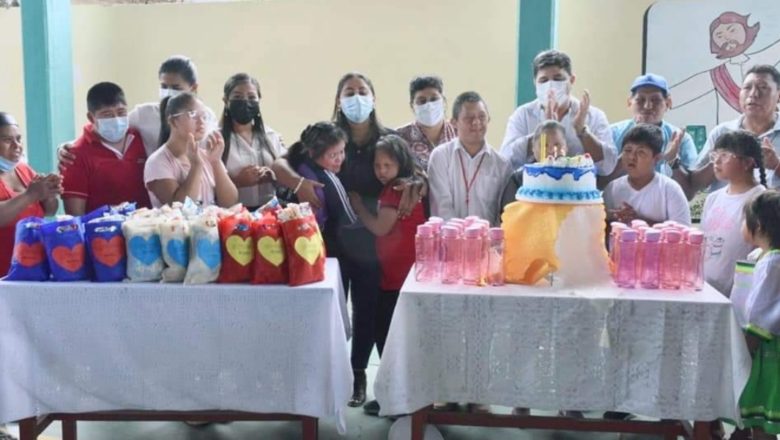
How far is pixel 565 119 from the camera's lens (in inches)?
139

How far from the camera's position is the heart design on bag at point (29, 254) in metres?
2.59

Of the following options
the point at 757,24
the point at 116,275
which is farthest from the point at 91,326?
the point at 757,24

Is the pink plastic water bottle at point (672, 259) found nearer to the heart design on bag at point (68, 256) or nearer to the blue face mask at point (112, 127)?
the heart design on bag at point (68, 256)

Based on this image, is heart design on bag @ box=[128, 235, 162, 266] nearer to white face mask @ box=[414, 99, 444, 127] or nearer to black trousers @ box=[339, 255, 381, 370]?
black trousers @ box=[339, 255, 381, 370]

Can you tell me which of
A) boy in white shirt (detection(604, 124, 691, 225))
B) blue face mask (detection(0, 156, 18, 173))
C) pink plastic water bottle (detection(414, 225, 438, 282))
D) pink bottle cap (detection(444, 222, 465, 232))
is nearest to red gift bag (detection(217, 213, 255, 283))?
pink plastic water bottle (detection(414, 225, 438, 282))

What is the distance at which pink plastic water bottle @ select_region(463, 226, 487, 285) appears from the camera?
260 centimetres

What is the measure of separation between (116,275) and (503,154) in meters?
1.91

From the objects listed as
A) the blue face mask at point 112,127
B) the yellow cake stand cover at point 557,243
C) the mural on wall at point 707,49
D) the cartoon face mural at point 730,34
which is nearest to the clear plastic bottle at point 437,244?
the yellow cake stand cover at point 557,243

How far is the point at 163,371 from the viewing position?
2.64 meters

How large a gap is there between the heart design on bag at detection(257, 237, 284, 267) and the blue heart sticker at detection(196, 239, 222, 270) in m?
0.16

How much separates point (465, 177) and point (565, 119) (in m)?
0.67

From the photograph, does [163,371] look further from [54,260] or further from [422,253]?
[422,253]

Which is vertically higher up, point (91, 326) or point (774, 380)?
point (91, 326)

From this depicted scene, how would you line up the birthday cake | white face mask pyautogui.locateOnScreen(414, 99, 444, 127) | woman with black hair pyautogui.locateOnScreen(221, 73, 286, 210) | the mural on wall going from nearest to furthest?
1. the birthday cake
2. woman with black hair pyautogui.locateOnScreen(221, 73, 286, 210)
3. white face mask pyautogui.locateOnScreen(414, 99, 444, 127)
4. the mural on wall
